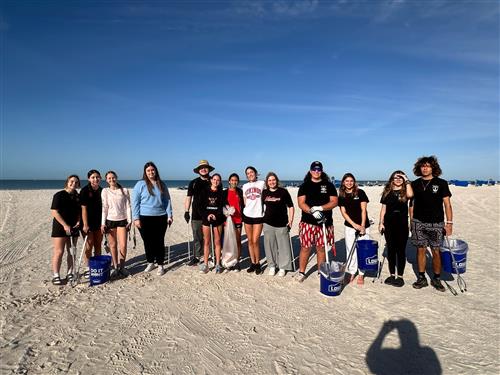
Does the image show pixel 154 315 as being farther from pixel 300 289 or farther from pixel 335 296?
pixel 335 296

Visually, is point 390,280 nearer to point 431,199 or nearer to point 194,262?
point 431,199

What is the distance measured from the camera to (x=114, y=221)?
5469mm

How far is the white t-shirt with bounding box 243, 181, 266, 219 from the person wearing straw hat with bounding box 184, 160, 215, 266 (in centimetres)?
95

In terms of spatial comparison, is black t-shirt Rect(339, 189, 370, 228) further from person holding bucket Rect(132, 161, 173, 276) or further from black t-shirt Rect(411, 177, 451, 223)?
person holding bucket Rect(132, 161, 173, 276)

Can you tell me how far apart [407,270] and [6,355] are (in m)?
7.02

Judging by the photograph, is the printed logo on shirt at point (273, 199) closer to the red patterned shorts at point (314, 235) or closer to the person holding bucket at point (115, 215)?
the red patterned shorts at point (314, 235)

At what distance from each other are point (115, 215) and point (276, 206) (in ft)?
10.4

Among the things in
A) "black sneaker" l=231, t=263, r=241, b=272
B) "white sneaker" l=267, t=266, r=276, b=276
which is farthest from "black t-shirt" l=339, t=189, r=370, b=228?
"black sneaker" l=231, t=263, r=241, b=272

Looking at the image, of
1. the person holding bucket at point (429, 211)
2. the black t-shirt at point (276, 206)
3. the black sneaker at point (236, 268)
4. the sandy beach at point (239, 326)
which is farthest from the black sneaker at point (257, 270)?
the person holding bucket at point (429, 211)

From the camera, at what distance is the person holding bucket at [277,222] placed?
5.61 meters

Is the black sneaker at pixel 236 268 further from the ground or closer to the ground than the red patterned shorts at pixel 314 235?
closer to the ground

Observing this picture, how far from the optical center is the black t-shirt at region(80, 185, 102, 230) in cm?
533

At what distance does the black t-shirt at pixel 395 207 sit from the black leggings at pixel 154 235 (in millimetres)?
4357

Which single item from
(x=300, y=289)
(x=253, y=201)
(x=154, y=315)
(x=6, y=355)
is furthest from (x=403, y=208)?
(x=6, y=355)
